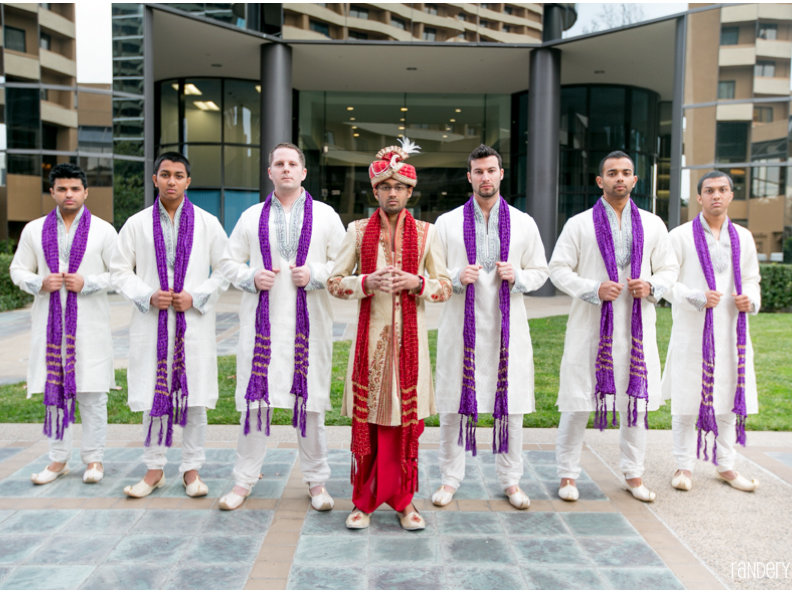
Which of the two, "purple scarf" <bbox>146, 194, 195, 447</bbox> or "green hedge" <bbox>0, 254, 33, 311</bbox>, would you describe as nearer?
"purple scarf" <bbox>146, 194, 195, 447</bbox>

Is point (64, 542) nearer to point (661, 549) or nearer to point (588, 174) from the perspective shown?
point (661, 549)

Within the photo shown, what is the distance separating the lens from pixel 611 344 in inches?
165

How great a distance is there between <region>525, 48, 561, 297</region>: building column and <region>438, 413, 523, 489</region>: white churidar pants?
12.5 m

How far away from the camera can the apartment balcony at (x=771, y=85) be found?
47.0 feet

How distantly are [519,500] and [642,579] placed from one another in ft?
3.20

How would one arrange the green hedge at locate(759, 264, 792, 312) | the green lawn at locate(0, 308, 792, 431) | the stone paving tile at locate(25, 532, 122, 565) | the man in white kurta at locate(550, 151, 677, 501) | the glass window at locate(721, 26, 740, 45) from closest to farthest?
1. the stone paving tile at locate(25, 532, 122, 565)
2. the man in white kurta at locate(550, 151, 677, 501)
3. the green lawn at locate(0, 308, 792, 431)
4. the green hedge at locate(759, 264, 792, 312)
5. the glass window at locate(721, 26, 740, 45)

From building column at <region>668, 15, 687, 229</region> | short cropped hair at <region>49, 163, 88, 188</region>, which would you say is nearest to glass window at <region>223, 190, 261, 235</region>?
building column at <region>668, 15, 687, 229</region>

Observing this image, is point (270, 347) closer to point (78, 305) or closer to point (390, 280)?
point (390, 280)

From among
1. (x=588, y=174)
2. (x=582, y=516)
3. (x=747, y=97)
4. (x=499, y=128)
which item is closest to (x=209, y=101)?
(x=499, y=128)

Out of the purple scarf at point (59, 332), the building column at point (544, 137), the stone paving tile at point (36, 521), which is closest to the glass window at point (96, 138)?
the building column at point (544, 137)

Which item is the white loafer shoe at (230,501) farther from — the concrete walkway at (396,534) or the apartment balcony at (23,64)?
the apartment balcony at (23,64)

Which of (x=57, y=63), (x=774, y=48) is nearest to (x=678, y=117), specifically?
(x=774, y=48)

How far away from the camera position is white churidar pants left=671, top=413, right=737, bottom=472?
14.8ft

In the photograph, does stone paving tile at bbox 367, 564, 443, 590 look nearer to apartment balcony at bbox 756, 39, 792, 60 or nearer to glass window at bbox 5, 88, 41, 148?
apartment balcony at bbox 756, 39, 792, 60
